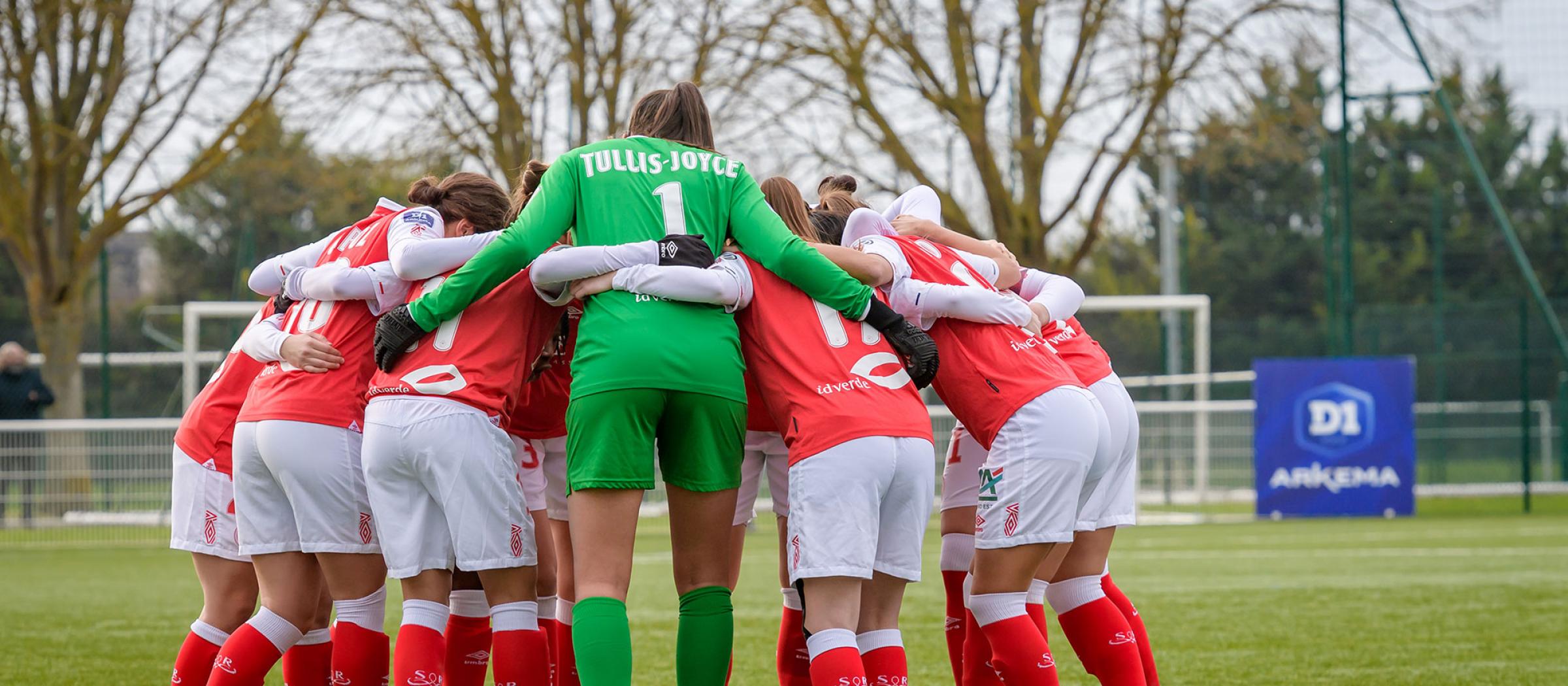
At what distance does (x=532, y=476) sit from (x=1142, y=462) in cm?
1121

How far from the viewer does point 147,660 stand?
614cm

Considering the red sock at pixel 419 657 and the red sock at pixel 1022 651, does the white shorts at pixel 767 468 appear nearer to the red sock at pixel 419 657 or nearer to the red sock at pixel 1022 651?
the red sock at pixel 1022 651

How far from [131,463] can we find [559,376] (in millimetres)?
9661

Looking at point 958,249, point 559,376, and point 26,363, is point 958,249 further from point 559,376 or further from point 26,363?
point 26,363

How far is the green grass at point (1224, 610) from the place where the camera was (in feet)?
19.2

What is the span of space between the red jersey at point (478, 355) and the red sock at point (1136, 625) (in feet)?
6.32

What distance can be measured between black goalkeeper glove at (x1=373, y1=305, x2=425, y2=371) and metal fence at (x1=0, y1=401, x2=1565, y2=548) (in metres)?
8.77

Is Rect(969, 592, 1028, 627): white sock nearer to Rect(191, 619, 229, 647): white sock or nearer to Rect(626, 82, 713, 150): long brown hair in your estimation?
Rect(626, 82, 713, 150): long brown hair

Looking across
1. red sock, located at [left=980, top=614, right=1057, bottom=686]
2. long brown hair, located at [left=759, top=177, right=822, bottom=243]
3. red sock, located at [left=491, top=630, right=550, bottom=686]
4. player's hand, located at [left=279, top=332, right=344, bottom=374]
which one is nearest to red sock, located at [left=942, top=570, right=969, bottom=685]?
red sock, located at [left=980, top=614, right=1057, bottom=686]

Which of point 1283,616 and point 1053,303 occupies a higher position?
point 1053,303

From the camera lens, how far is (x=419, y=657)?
381 centimetres

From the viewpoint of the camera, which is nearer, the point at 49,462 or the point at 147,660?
the point at 147,660

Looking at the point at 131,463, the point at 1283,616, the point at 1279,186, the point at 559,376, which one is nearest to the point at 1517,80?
the point at 1279,186

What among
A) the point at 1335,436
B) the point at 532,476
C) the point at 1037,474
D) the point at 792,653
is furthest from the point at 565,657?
the point at 1335,436
